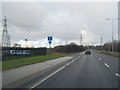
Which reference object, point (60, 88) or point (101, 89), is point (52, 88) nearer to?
point (60, 88)

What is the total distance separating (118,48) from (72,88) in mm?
82077

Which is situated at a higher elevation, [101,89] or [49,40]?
[49,40]

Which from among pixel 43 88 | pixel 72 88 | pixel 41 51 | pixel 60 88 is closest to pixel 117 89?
pixel 72 88

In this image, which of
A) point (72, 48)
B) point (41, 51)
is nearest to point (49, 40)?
point (41, 51)

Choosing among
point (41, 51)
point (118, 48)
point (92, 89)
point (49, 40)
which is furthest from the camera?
point (118, 48)

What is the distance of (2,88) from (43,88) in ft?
5.96

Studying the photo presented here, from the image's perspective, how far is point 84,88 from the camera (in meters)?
8.48

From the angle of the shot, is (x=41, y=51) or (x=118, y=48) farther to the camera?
(x=118, y=48)

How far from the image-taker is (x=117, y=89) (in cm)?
837

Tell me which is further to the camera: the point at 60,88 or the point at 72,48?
the point at 72,48

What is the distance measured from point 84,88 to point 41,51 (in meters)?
40.5

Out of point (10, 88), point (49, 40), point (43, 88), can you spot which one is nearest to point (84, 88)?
point (43, 88)

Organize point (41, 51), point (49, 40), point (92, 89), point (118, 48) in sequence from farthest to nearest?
1. point (118, 48)
2. point (41, 51)
3. point (49, 40)
4. point (92, 89)

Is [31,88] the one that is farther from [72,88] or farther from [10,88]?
[72,88]
